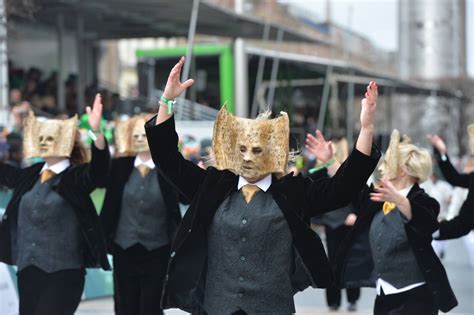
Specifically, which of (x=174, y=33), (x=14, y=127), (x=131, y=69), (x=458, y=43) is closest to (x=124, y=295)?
(x=14, y=127)

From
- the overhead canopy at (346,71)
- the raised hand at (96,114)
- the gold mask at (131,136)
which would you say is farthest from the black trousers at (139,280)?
the overhead canopy at (346,71)

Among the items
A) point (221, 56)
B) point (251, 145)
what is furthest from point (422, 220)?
point (221, 56)

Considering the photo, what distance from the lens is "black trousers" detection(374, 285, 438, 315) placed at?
714 cm

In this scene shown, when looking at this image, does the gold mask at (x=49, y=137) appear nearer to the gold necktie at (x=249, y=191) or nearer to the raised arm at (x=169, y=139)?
the raised arm at (x=169, y=139)

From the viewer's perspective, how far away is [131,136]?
8688 mm

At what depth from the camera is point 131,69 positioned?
76.1 m

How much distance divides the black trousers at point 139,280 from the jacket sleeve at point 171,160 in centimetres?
240

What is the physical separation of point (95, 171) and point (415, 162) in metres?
2.16

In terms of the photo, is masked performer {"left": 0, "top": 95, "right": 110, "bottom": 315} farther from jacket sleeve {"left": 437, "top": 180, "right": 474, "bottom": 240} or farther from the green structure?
the green structure

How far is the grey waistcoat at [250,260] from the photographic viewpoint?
18.2 ft

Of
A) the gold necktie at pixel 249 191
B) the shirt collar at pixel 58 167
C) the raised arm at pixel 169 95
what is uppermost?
the raised arm at pixel 169 95

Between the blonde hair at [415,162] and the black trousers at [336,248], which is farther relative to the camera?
the black trousers at [336,248]

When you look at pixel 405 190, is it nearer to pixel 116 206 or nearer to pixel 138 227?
pixel 138 227

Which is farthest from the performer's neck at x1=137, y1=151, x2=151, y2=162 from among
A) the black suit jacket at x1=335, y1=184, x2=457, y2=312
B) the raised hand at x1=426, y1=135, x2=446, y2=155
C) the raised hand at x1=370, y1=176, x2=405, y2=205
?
the raised hand at x1=370, y1=176, x2=405, y2=205
